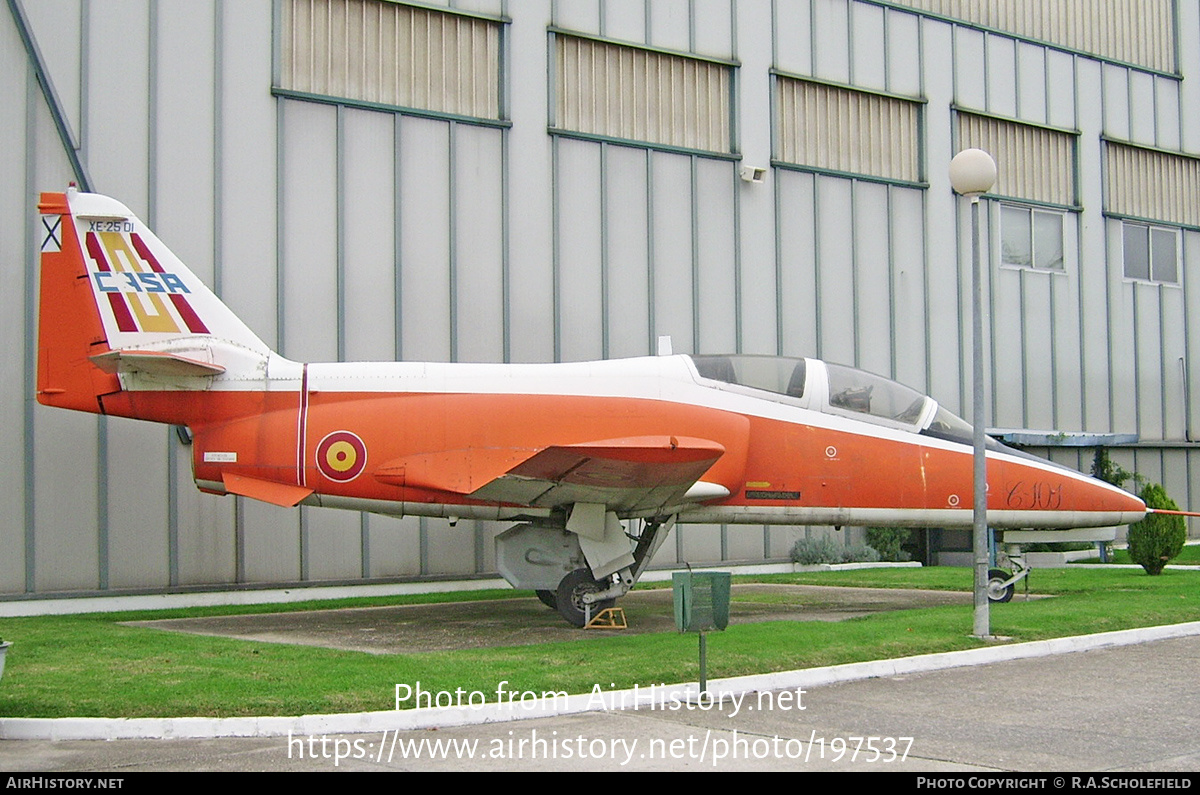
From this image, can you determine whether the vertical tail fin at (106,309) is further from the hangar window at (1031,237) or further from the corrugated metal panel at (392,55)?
the hangar window at (1031,237)

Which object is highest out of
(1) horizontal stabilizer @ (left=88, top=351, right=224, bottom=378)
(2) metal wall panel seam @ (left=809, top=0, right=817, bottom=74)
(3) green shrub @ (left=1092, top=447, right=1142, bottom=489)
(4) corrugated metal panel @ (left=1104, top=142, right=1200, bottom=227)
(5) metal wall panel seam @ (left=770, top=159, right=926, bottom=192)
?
(2) metal wall panel seam @ (left=809, top=0, right=817, bottom=74)

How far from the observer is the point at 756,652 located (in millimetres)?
10250

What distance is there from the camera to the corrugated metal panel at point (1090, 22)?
80.5ft

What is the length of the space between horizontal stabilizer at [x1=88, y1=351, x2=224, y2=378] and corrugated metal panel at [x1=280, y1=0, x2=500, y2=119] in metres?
6.13

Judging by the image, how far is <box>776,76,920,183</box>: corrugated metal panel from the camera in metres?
22.1

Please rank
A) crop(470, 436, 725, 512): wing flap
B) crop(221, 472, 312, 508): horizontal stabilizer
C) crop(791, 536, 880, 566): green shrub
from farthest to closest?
crop(791, 536, 880, 566): green shrub → crop(221, 472, 312, 508): horizontal stabilizer → crop(470, 436, 725, 512): wing flap

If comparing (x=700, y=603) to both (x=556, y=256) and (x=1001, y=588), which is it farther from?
(x=556, y=256)

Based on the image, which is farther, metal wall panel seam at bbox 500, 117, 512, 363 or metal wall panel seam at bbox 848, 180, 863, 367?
metal wall panel seam at bbox 848, 180, 863, 367

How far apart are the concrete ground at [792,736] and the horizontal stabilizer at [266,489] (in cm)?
545

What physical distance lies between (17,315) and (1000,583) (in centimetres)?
1364

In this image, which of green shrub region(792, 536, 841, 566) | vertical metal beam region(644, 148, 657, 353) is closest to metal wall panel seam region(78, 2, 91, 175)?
vertical metal beam region(644, 148, 657, 353)

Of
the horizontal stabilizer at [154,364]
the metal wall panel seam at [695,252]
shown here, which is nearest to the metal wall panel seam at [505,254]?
the metal wall panel seam at [695,252]

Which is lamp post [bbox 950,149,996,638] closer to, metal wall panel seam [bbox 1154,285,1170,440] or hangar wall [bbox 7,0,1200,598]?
hangar wall [bbox 7,0,1200,598]

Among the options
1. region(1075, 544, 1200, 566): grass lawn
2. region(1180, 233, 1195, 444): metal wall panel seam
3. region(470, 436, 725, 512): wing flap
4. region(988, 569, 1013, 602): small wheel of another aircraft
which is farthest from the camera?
region(1180, 233, 1195, 444): metal wall panel seam
